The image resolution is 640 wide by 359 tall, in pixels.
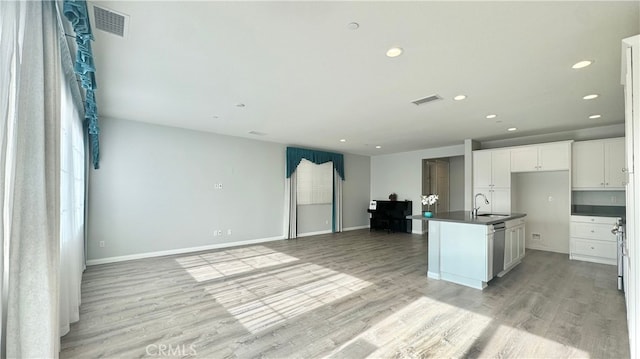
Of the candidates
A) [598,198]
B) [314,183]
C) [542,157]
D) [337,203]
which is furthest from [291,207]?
[598,198]

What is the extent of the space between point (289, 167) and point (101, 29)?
207 inches

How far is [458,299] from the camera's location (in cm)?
318

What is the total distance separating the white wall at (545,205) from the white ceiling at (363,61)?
151cm

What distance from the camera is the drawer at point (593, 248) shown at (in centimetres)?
462

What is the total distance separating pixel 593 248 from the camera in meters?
4.81

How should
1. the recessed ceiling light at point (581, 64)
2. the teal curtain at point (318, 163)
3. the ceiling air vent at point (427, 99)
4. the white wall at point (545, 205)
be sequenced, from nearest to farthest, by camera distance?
the recessed ceiling light at point (581, 64)
the ceiling air vent at point (427, 99)
the white wall at point (545, 205)
the teal curtain at point (318, 163)

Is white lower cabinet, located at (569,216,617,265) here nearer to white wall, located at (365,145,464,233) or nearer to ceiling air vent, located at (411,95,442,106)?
white wall, located at (365,145,464,233)

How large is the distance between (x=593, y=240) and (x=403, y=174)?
4.58 m

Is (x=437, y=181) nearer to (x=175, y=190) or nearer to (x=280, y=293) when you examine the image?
(x=280, y=293)

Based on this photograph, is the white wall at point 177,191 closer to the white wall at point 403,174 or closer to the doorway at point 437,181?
the white wall at point 403,174

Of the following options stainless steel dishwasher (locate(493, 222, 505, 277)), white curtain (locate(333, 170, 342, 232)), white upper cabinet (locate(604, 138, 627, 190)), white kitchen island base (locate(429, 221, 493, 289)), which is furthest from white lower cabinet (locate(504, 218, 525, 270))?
white curtain (locate(333, 170, 342, 232))

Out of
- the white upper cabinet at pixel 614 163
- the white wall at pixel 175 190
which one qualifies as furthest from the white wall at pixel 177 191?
the white upper cabinet at pixel 614 163

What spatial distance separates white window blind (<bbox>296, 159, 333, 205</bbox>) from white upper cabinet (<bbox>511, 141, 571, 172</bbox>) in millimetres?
4781

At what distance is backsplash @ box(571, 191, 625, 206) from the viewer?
4969 mm
